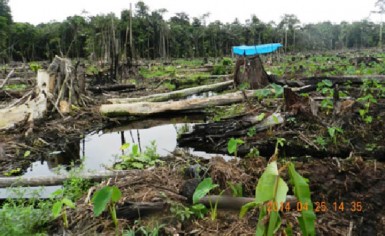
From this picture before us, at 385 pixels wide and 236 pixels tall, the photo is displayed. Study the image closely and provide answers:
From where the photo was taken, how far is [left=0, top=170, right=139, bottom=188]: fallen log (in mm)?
3936

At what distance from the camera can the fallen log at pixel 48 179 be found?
12.9 feet

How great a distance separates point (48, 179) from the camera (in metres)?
3.99

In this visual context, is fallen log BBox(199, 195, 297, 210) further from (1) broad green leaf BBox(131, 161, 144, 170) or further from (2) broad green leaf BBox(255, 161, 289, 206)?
(1) broad green leaf BBox(131, 161, 144, 170)

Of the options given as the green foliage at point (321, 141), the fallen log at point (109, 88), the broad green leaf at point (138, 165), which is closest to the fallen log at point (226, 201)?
the broad green leaf at point (138, 165)

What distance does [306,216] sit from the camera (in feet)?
6.67

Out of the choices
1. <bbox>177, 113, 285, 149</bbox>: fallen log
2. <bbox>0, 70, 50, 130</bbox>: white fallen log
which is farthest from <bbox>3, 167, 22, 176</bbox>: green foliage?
<bbox>177, 113, 285, 149</bbox>: fallen log

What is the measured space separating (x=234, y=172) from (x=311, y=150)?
215 centimetres

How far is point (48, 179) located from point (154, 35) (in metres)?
36.4

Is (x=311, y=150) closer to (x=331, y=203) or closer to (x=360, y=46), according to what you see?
(x=331, y=203)

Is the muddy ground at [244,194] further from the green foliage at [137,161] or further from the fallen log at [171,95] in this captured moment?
the fallen log at [171,95]

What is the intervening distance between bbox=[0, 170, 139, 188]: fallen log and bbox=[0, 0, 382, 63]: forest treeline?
24.7 m

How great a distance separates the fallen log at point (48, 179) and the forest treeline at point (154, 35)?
81.1 feet

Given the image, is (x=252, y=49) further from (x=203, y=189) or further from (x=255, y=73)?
(x=203, y=189)

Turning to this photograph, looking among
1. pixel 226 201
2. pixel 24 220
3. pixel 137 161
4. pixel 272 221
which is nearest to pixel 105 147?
pixel 137 161
